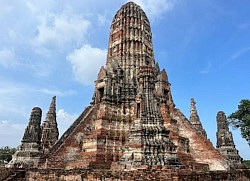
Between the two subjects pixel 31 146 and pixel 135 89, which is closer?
pixel 31 146

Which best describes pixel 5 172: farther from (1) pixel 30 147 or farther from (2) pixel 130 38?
(2) pixel 130 38

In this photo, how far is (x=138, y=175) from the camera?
772 cm

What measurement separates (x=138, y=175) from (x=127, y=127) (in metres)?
8.68

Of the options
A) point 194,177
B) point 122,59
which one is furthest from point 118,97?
point 194,177

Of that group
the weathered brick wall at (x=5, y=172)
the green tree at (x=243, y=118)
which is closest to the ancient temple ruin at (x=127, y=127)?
the weathered brick wall at (x=5, y=172)

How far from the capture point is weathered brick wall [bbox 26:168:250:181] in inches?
297

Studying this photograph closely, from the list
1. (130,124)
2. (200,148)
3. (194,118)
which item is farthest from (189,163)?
(194,118)

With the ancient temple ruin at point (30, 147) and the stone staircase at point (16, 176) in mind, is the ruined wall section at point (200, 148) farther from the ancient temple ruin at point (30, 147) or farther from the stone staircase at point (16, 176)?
the stone staircase at point (16, 176)

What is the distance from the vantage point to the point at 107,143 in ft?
49.1

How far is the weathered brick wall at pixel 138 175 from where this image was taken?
297 inches

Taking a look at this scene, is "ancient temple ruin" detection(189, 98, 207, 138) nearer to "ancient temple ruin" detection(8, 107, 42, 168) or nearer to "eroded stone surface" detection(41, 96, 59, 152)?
"eroded stone surface" detection(41, 96, 59, 152)

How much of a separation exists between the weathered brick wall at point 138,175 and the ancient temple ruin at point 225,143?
6.23 metres

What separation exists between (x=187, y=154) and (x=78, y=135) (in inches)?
320

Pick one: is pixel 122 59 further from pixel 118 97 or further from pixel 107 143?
pixel 107 143
